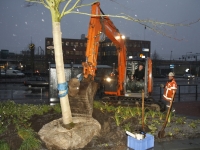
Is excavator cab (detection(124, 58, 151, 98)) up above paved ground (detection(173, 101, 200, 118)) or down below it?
above

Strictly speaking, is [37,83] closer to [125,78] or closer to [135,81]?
[125,78]

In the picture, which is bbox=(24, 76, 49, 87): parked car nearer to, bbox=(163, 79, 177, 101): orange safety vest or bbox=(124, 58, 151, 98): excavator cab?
bbox=(124, 58, 151, 98): excavator cab

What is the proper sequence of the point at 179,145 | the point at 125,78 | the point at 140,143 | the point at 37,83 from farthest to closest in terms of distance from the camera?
the point at 37,83, the point at 125,78, the point at 179,145, the point at 140,143

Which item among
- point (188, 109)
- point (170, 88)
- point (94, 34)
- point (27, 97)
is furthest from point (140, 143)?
point (27, 97)

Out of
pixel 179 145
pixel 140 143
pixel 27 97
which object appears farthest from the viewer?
pixel 27 97

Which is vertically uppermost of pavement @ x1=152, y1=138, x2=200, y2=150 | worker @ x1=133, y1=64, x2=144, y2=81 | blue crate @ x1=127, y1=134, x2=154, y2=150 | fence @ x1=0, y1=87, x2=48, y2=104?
worker @ x1=133, y1=64, x2=144, y2=81

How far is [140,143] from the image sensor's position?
233 inches

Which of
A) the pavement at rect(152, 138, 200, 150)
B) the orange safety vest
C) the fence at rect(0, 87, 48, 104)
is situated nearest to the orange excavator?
the orange safety vest

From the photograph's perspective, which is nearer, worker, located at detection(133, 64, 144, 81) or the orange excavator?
the orange excavator

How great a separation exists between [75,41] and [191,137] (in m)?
74.3

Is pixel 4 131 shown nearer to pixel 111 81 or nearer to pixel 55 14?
pixel 55 14

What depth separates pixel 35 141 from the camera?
5.94 metres

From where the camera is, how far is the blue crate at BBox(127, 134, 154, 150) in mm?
5930

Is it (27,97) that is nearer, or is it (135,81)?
(135,81)
